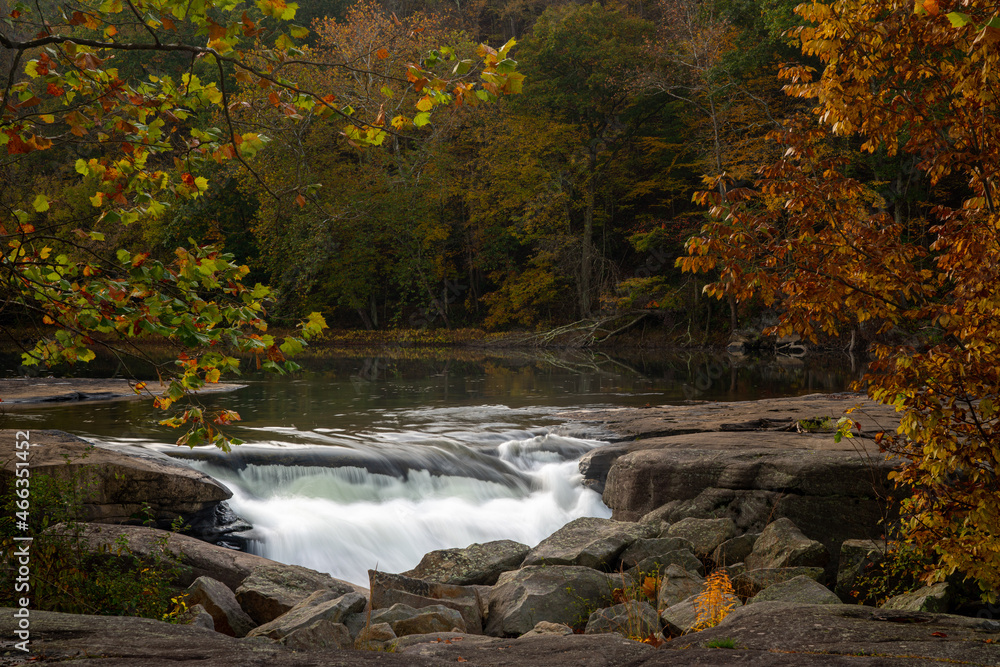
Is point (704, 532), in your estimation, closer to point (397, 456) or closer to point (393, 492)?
point (393, 492)

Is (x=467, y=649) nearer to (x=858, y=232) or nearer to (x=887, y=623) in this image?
(x=887, y=623)

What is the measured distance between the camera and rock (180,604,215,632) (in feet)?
15.5

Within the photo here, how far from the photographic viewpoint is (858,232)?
5.06 m

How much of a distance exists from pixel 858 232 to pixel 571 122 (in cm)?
3328

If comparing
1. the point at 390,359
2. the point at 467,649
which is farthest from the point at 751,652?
the point at 390,359

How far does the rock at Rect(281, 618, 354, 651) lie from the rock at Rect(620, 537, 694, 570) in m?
2.83

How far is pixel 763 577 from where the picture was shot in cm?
585

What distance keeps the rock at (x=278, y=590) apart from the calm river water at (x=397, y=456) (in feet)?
3.79

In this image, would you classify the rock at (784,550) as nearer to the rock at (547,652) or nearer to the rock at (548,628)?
the rock at (548,628)

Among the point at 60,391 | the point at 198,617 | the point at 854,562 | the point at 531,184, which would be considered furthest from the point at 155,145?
the point at 531,184

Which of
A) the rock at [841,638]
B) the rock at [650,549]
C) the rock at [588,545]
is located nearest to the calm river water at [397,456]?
the rock at [588,545]

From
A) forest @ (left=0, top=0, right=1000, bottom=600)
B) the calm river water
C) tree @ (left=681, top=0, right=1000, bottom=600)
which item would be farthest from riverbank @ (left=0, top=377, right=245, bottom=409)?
tree @ (left=681, top=0, right=1000, bottom=600)

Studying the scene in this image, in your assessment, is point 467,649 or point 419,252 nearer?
point 467,649

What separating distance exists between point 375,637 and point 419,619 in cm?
47
